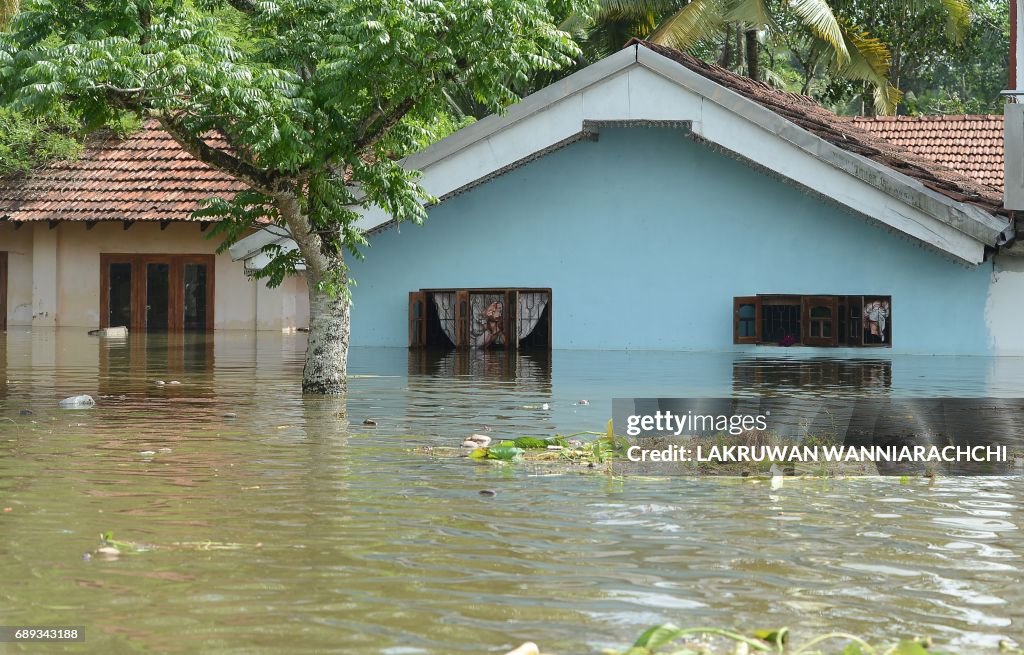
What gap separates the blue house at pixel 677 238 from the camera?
19.6 metres

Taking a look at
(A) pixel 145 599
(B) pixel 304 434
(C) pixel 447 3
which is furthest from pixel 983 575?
(C) pixel 447 3

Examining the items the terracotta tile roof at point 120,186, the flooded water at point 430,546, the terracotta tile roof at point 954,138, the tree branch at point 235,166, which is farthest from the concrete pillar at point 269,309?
the flooded water at point 430,546

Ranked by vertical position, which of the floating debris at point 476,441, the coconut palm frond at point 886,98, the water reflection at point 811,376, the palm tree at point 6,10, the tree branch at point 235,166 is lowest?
the floating debris at point 476,441

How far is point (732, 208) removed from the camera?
20969 millimetres

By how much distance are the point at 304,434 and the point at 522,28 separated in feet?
13.8

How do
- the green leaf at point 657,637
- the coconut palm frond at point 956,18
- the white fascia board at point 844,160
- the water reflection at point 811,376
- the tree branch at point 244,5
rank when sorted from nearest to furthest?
the green leaf at point 657,637 → the tree branch at point 244,5 → the water reflection at point 811,376 → the white fascia board at point 844,160 → the coconut palm frond at point 956,18

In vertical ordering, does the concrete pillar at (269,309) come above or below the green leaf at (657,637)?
above

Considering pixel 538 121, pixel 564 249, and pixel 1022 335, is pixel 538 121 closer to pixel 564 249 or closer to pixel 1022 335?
pixel 564 249

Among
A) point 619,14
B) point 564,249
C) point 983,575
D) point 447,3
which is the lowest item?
point 983,575

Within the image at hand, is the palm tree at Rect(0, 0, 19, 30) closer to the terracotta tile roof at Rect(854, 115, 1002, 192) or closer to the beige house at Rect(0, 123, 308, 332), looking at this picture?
the beige house at Rect(0, 123, 308, 332)

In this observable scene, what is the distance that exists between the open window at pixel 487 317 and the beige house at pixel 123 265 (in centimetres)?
739

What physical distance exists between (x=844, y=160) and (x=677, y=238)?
3.16 metres

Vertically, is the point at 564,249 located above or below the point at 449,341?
above

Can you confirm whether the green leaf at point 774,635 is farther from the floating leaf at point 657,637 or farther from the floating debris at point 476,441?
the floating debris at point 476,441
